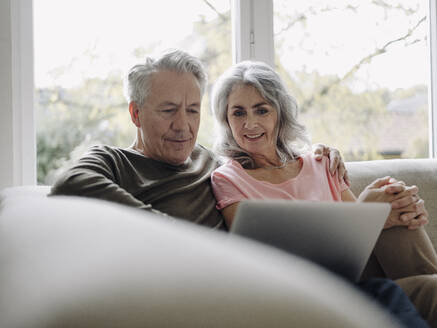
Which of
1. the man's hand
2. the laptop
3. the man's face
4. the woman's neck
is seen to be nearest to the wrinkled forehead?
the man's face

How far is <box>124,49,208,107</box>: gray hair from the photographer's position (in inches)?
57.7

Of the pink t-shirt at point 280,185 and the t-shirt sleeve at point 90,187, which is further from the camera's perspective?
the pink t-shirt at point 280,185

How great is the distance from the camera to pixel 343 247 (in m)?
0.84

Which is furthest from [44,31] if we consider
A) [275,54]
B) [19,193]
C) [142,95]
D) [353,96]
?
[353,96]

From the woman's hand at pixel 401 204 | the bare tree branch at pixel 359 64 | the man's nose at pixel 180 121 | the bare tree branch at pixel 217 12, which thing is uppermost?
the bare tree branch at pixel 217 12

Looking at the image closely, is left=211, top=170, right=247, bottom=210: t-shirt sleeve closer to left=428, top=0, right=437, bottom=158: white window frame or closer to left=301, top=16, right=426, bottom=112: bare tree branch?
left=301, top=16, right=426, bottom=112: bare tree branch

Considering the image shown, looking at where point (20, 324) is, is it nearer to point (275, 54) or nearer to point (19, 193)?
point (19, 193)

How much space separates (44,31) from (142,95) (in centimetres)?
83

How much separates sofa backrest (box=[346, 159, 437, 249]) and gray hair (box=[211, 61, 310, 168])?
0.27 meters

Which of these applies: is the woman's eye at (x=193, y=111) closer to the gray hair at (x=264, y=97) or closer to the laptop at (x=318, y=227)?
the gray hair at (x=264, y=97)

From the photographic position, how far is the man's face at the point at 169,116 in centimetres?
146

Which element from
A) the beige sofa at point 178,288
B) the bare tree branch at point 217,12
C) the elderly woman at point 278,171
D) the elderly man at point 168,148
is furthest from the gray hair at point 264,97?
the beige sofa at point 178,288

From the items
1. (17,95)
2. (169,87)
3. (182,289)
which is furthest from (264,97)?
(182,289)

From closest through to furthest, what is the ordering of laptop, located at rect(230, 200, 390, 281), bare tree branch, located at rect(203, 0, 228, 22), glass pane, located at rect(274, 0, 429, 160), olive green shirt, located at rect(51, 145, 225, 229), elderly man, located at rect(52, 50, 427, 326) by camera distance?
laptop, located at rect(230, 200, 390, 281), olive green shirt, located at rect(51, 145, 225, 229), elderly man, located at rect(52, 50, 427, 326), bare tree branch, located at rect(203, 0, 228, 22), glass pane, located at rect(274, 0, 429, 160)
